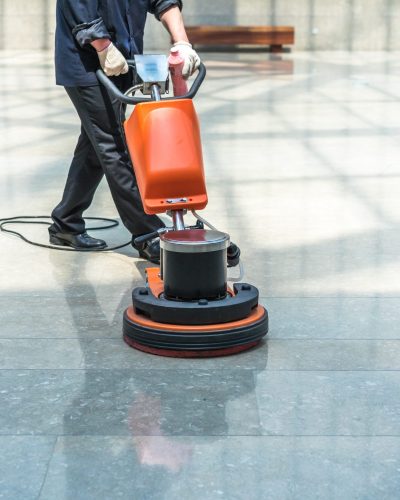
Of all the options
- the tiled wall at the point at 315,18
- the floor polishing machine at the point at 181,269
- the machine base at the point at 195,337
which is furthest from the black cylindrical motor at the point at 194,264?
the tiled wall at the point at 315,18

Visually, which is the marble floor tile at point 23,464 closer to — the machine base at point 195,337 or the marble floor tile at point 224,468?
the marble floor tile at point 224,468

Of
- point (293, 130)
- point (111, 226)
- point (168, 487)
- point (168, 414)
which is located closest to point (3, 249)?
point (111, 226)

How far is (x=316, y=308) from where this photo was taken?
3.82 meters

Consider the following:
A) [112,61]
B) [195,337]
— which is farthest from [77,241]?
[195,337]

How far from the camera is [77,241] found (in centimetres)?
469

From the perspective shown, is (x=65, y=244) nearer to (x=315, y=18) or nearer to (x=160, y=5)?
(x=160, y=5)

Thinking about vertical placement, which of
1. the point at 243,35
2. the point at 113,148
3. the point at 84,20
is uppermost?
the point at 84,20

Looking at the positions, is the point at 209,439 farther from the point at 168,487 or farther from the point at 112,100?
the point at 112,100

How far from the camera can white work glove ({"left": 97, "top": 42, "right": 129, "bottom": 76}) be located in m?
3.97

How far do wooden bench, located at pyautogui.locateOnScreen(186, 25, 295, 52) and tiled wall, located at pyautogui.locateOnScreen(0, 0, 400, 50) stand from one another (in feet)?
2.74

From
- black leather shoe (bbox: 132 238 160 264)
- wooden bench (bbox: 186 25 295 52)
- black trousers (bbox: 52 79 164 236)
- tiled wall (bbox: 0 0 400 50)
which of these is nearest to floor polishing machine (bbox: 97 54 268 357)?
black trousers (bbox: 52 79 164 236)

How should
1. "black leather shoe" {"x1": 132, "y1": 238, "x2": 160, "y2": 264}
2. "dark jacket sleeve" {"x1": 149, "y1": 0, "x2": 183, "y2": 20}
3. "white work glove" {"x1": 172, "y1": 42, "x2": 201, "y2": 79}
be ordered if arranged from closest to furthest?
"white work glove" {"x1": 172, "y1": 42, "x2": 201, "y2": 79}
"dark jacket sleeve" {"x1": 149, "y1": 0, "x2": 183, "y2": 20}
"black leather shoe" {"x1": 132, "y1": 238, "x2": 160, "y2": 264}

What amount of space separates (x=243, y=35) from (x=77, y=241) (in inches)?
522

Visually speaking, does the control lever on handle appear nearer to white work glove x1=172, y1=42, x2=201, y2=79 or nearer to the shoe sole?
white work glove x1=172, y1=42, x2=201, y2=79
